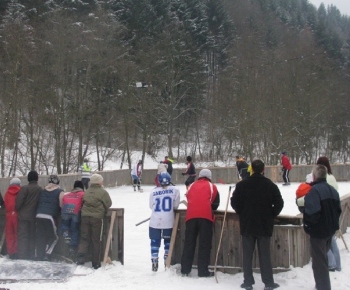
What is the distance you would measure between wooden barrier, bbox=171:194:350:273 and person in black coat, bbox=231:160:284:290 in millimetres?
619

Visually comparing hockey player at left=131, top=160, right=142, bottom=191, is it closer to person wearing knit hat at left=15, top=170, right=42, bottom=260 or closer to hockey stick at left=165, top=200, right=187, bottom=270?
person wearing knit hat at left=15, top=170, right=42, bottom=260

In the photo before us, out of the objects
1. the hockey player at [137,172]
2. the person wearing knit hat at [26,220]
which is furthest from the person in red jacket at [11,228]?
the hockey player at [137,172]

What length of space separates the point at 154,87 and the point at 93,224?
3440 cm

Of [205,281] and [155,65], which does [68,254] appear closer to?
[205,281]

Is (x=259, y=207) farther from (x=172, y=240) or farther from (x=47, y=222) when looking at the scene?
(x=47, y=222)

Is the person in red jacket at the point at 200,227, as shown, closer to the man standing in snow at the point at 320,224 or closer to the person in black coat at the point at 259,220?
the person in black coat at the point at 259,220

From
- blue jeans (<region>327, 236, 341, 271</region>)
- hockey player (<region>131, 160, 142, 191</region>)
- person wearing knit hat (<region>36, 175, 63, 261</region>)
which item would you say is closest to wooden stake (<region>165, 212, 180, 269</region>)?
person wearing knit hat (<region>36, 175, 63, 261</region>)

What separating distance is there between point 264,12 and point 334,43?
39.2 feet

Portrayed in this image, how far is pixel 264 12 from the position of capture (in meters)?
71.4

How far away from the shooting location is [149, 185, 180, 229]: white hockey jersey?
8.09 metres

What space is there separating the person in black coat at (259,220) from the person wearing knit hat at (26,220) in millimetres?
3861

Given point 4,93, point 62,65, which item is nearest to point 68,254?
point 4,93

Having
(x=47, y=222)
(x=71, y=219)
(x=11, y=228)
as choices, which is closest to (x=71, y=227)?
(x=71, y=219)

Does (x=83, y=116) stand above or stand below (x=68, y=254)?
above
